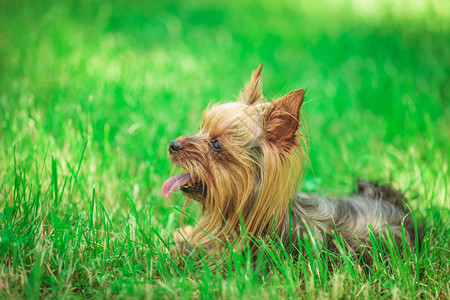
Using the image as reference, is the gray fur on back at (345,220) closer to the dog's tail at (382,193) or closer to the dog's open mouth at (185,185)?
the dog's tail at (382,193)

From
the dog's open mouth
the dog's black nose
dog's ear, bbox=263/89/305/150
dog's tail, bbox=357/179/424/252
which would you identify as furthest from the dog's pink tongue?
dog's tail, bbox=357/179/424/252

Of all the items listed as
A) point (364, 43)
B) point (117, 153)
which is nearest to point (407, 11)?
point (364, 43)

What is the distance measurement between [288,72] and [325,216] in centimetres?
385

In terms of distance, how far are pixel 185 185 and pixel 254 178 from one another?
1.29ft

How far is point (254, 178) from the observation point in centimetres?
A: 218

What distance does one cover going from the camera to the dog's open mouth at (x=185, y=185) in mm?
2271

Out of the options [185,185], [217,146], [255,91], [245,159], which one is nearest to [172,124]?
[255,91]

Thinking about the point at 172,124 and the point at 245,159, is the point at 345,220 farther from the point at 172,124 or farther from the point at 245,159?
the point at 172,124

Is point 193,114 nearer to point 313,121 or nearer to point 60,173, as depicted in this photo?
point 313,121

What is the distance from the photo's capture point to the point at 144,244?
2.44 m

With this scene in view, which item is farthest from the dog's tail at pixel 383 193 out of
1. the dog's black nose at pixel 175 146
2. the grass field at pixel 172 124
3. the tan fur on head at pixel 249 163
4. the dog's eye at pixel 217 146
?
the dog's black nose at pixel 175 146

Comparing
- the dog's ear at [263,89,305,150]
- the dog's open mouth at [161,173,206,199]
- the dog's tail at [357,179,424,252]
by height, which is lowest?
the dog's tail at [357,179,424,252]

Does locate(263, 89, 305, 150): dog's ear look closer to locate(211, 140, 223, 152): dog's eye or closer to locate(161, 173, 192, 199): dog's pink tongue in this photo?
locate(211, 140, 223, 152): dog's eye

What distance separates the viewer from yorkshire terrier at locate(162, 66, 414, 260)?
2133 millimetres
